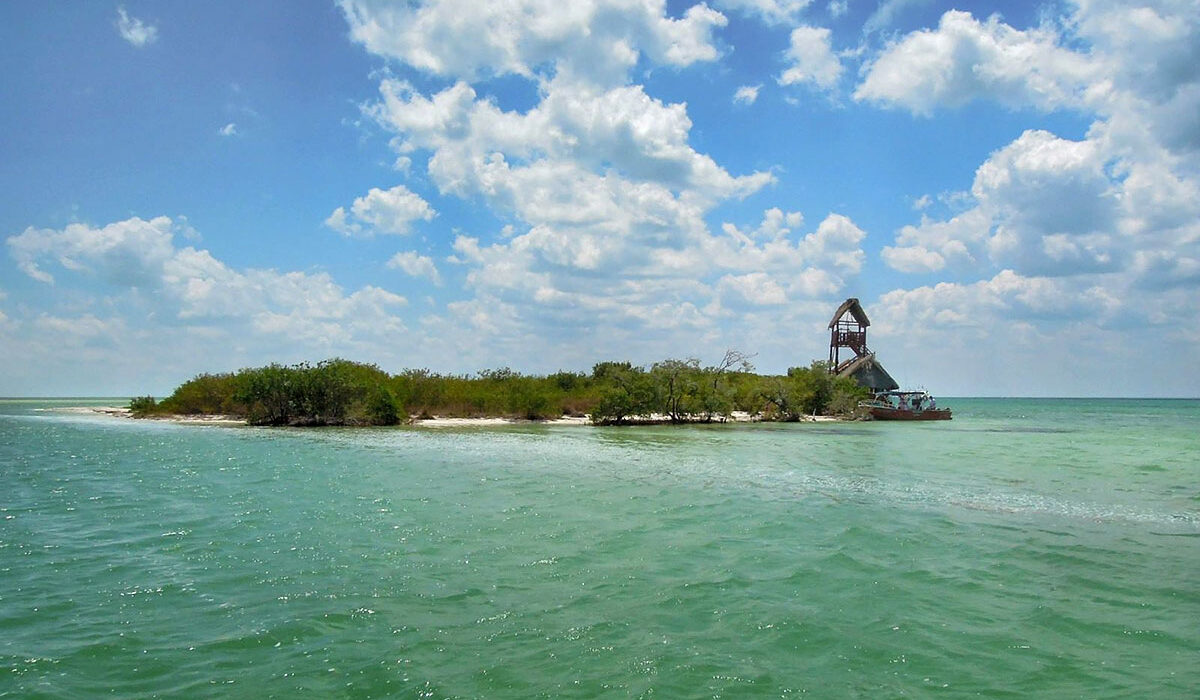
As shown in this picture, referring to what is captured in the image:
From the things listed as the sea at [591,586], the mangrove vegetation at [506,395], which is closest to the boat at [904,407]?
the mangrove vegetation at [506,395]

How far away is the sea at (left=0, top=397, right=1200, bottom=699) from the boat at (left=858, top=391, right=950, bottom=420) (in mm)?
45898

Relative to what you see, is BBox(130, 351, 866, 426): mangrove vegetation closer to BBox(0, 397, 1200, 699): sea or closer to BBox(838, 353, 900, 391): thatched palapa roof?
BBox(838, 353, 900, 391): thatched palapa roof

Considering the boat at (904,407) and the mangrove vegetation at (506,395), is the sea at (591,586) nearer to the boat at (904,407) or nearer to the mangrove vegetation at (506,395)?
the mangrove vegetation at (506,395)

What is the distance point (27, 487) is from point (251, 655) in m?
17.5

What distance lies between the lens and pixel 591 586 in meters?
10.1

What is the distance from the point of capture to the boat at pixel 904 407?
221 ft

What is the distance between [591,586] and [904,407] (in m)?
66.0

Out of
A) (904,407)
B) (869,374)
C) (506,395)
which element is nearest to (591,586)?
(506,395)

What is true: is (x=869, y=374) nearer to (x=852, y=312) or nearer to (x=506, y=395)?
(x=852, y=312)

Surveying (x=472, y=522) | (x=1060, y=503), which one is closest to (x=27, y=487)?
(x=472, y=522)

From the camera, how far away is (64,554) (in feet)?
38.8

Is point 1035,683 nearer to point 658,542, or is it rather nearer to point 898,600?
point 898,600

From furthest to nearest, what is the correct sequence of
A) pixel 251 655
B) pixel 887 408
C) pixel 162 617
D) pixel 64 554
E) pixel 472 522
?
1. pixel 887 408
2. pixel 472 522
3. pixel 64 554
4. pixel 162 617
5. pixel 251 655

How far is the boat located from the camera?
67375 millimetres
